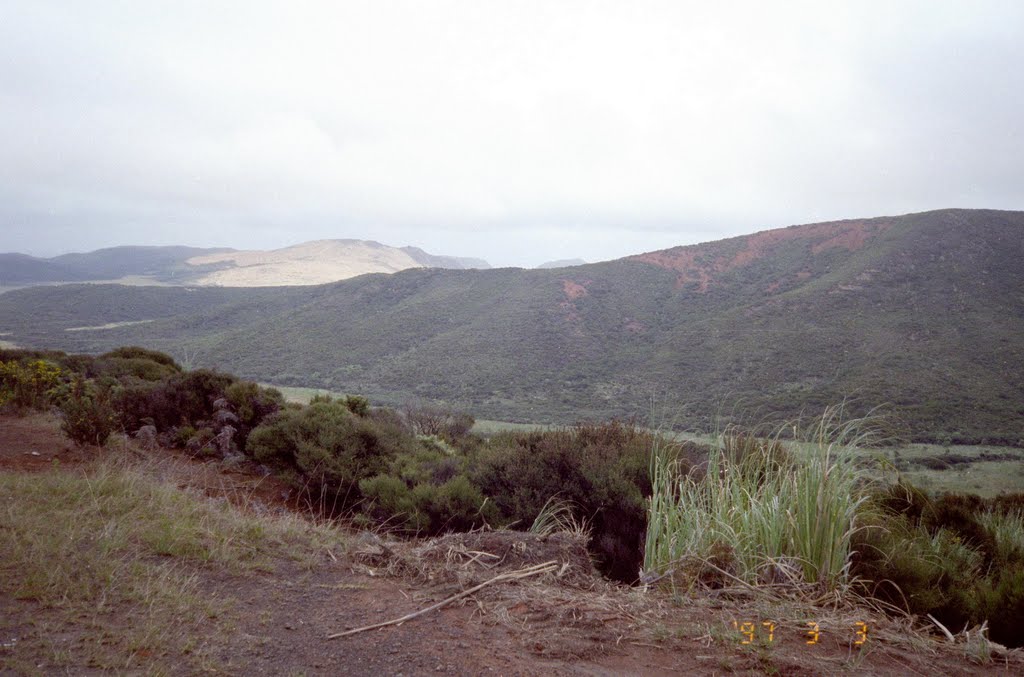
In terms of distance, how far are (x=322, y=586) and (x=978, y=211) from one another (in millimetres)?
49860

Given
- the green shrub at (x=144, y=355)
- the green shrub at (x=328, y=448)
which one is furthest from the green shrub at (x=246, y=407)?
the green shrub at (x=144, y=355)

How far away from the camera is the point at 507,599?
3.68 m

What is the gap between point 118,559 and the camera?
3.71 m

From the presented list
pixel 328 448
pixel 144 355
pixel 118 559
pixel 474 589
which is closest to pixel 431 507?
pixel 328 448

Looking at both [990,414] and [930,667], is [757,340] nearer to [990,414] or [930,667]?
[990,414]

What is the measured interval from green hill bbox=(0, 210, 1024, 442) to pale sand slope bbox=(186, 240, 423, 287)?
35104 millimetres

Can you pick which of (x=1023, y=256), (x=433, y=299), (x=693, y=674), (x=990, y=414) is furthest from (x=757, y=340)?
(x=693, y=674)

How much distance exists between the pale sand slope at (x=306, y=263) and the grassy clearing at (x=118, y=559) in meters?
72.6

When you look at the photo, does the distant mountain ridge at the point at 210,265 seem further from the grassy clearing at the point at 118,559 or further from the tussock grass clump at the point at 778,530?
the tussock grass clump at the point at 778,530

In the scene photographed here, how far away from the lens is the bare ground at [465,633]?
9.32ft

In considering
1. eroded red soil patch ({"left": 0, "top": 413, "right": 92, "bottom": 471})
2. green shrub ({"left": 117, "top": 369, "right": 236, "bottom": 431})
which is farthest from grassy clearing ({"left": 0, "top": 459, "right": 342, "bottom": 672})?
green shrub ({"left": 117, "top": 369, "right": 236, "bottom": 431})

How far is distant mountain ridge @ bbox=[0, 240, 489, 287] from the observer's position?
6533 centimetres

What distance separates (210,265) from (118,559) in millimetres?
108905
